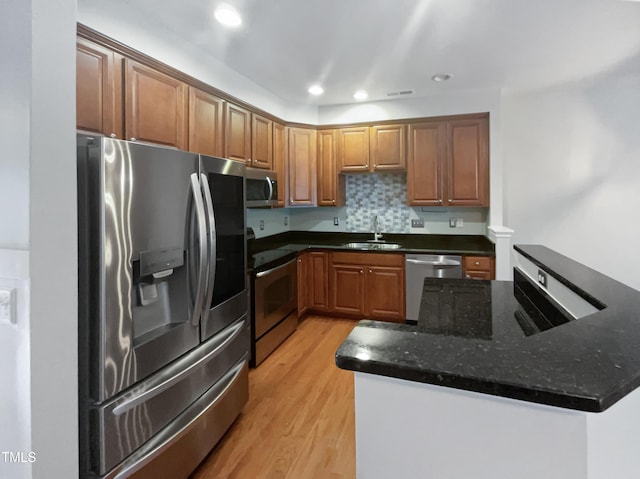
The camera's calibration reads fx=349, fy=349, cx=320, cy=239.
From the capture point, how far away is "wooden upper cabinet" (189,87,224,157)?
2.46m

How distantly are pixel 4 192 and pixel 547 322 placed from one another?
6.34 feet

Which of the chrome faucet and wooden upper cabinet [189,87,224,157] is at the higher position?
wooden upper cabinet [189,87,224,157]

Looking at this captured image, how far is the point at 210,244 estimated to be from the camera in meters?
1.67

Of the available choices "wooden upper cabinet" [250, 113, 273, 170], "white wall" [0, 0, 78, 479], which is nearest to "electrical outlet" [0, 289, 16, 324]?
"white wall" [0, 0, 78, 479]

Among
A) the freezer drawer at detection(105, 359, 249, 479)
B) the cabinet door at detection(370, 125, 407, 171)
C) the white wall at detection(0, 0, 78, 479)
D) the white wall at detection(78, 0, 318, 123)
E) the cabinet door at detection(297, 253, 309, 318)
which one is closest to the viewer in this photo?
the white wall at detection(0, 0, 78, 479)

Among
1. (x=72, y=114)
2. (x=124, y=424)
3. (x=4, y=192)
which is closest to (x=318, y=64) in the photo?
(x=72, y=114)

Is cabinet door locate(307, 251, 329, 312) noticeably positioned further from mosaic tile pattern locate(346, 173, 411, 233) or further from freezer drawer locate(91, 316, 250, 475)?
freezer drawer locate(91, 316, 250, 475)

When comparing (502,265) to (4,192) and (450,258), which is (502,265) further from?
(4,192)

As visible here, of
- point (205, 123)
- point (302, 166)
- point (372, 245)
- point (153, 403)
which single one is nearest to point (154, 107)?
point (205, 123)

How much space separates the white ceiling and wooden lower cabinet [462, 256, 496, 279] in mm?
1690

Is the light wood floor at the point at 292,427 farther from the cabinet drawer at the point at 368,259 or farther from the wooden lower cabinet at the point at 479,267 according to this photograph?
the wooden lower cabinet at the point at 479,267

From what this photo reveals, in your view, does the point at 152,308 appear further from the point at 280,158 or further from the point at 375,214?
the point at 375,214

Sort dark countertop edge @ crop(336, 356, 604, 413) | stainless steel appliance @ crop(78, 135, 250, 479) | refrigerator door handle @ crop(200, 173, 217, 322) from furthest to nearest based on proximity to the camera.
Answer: refrigerator door handle @ crop(200, 173, 217, 322), stainless steel appliance @ crop(78, 135, 250, 479), dark countertop edge @ crop(336, 356, 604, 413)

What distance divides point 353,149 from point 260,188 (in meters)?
1.47
